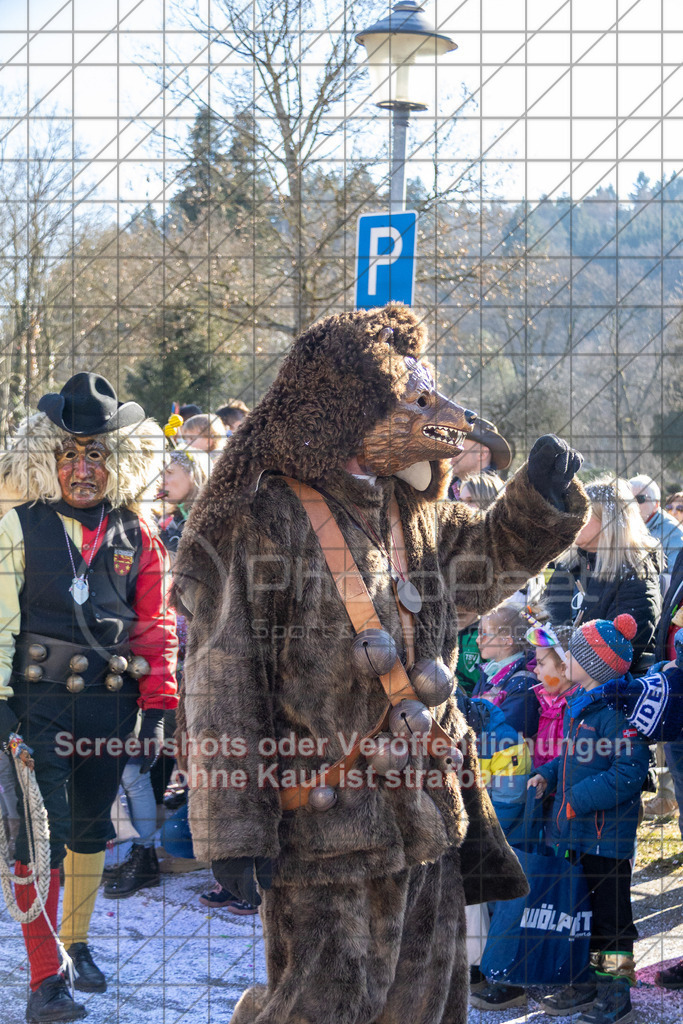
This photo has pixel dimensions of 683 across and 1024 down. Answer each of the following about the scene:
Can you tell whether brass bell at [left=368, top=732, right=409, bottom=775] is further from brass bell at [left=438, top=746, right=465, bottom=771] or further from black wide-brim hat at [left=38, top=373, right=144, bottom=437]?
black wide-brim hat at [left=38, top=373, right=144, bottom=437]

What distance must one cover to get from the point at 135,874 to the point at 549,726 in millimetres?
1699

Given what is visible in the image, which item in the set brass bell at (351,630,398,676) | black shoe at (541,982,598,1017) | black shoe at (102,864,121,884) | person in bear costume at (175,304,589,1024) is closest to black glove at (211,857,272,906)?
person in bear costume at (175,304,589,1024)

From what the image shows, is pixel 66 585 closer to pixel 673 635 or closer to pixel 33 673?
pixel 33 673

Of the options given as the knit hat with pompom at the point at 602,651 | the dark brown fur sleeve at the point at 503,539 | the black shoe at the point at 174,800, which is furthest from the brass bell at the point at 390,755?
the black shoe at the point at 174,800

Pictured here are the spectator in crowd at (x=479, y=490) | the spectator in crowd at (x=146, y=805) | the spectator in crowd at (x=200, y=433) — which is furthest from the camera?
the spectator in crowd at (x=200, y=433)

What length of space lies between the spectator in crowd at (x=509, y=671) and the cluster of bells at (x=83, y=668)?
→ 3.55 ft

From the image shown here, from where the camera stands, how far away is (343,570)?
7.24 feet

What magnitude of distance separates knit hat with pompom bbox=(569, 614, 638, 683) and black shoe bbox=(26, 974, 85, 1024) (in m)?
1.76

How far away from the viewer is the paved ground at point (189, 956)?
119 inches

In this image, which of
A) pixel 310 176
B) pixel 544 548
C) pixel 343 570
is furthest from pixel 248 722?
pixel 310 176

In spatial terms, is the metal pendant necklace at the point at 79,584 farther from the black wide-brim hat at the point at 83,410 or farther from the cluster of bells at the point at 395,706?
the cluster of bells at the point at 395,706

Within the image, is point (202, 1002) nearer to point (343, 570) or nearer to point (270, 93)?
point (343, 570)

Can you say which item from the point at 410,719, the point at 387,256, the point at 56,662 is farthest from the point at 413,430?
the point at 56,662

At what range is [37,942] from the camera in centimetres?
301
